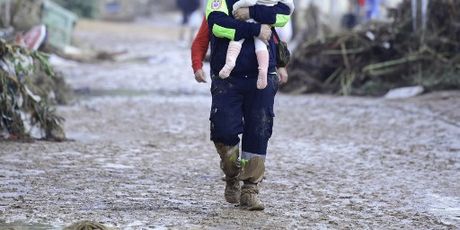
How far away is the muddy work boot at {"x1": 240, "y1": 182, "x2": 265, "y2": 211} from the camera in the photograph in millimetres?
6719

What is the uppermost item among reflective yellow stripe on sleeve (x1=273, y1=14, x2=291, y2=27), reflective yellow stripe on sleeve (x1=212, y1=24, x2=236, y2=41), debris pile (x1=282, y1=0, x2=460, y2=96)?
reflective yellow stripe on sleeve (x1=273, y1=14, x2=291, y2=27)

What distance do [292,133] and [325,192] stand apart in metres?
4.15

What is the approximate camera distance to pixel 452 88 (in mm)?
14797

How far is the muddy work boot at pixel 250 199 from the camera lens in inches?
265

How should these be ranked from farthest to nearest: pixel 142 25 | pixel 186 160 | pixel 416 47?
1. pixel 142 25
2. pixel 416 47
3. pixel 186 160

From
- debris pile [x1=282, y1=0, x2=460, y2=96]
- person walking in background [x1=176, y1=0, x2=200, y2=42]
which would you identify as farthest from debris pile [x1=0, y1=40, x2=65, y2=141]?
person walking in background [x1=176, y1=0, x2=200, y2=42]

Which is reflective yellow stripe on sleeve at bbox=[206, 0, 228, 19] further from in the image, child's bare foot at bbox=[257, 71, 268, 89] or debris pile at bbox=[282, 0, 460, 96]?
debris pile at bbox=[282, 0, 460, 96]

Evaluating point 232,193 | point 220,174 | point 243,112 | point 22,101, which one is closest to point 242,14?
point 243,112

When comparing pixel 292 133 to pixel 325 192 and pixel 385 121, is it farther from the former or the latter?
pixel 325 192

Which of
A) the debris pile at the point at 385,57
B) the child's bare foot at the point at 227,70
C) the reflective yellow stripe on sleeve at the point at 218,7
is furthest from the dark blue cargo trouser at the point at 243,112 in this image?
the debris pile at the point at 385,57

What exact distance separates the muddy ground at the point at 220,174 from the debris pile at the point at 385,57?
2.74 feet

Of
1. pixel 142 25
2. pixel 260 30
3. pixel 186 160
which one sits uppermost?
pixel 260 30

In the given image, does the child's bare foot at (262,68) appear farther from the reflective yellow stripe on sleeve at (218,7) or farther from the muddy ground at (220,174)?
the muddy ground at (220,174)

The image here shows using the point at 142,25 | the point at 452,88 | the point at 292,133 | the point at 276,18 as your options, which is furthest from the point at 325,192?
the point at 142,25
